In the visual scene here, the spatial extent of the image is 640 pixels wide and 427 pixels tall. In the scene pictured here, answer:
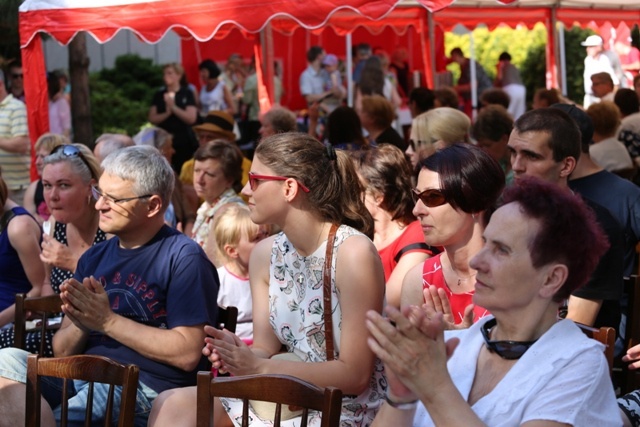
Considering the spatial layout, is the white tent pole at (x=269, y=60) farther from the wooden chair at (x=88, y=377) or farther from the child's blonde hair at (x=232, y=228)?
the wooden chair at (x=88, y=377)

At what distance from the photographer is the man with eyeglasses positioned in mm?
9219

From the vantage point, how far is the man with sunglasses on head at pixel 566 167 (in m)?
3.87

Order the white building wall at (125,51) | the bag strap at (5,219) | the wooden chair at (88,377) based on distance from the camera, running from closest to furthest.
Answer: the wooden chair at (88,377) → the bag strap at (5,219) → the white building wall at (125,51)

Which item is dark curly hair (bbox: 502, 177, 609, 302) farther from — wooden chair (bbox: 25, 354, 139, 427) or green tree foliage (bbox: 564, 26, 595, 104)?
green tree foliage (bbox: 564, 26, 595, 104)

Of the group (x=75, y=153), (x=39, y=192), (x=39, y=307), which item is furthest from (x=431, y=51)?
(x=39, y=307)

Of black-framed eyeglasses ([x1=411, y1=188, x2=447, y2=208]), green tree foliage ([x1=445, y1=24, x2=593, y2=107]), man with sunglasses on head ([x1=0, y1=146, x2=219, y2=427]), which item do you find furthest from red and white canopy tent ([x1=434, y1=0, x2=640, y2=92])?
black-framed eyeglasses ([x1=411, y1=188, x2=447, y2=208])

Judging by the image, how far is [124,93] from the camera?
18.1 meters

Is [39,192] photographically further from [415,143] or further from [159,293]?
[159,293]

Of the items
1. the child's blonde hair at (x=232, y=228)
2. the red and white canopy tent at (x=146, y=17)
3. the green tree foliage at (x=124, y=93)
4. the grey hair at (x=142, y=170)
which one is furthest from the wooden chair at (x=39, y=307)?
the green tree foliage at (x=124, y=93)

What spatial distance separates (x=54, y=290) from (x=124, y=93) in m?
13.5

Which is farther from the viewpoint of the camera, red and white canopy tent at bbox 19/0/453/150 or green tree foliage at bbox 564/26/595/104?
green tree foliage at bbox 564/26/595/104

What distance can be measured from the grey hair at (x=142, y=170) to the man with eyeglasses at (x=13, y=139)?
550 centimetres

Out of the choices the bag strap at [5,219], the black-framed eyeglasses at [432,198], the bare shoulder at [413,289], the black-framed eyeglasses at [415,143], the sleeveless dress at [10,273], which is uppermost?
the black-framed eyeglasses at [432,198]

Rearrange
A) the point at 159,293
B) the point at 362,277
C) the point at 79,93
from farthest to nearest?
1. the point at 79,93
2. the point at 159,293
3. the point at 362,277
